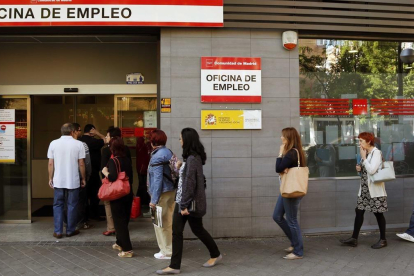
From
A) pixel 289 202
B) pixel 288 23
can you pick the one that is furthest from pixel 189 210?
pixel 288 23

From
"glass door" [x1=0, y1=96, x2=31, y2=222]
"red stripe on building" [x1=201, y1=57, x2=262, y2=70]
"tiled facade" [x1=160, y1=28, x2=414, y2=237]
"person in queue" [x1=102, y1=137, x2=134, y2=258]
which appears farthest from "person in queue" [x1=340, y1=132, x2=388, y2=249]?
"glass door" [x1=0, y1=96, x2=31, y2=222]

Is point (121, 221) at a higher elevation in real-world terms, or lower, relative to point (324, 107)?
lower

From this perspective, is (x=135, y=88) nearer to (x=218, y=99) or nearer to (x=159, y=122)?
(x=159, y=122)

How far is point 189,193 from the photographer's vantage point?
15.5ft

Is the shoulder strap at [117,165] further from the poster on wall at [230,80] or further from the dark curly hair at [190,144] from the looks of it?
the poster on wall at [230,80]

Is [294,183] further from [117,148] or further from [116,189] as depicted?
[117,148]

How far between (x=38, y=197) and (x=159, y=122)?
4.87 metres

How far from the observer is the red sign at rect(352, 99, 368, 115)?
7195mm

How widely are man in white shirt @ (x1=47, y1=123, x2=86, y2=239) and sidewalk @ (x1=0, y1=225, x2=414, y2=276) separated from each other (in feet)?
1.11

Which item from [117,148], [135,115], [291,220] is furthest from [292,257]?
[135,115]

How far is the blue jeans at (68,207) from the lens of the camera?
21.2 ft

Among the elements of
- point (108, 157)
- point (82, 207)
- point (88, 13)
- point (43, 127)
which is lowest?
point (82, 207)

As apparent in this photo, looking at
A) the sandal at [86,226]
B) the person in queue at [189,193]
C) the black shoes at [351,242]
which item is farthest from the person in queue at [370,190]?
the sandal at [86,226]

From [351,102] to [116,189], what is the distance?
14.6ft
